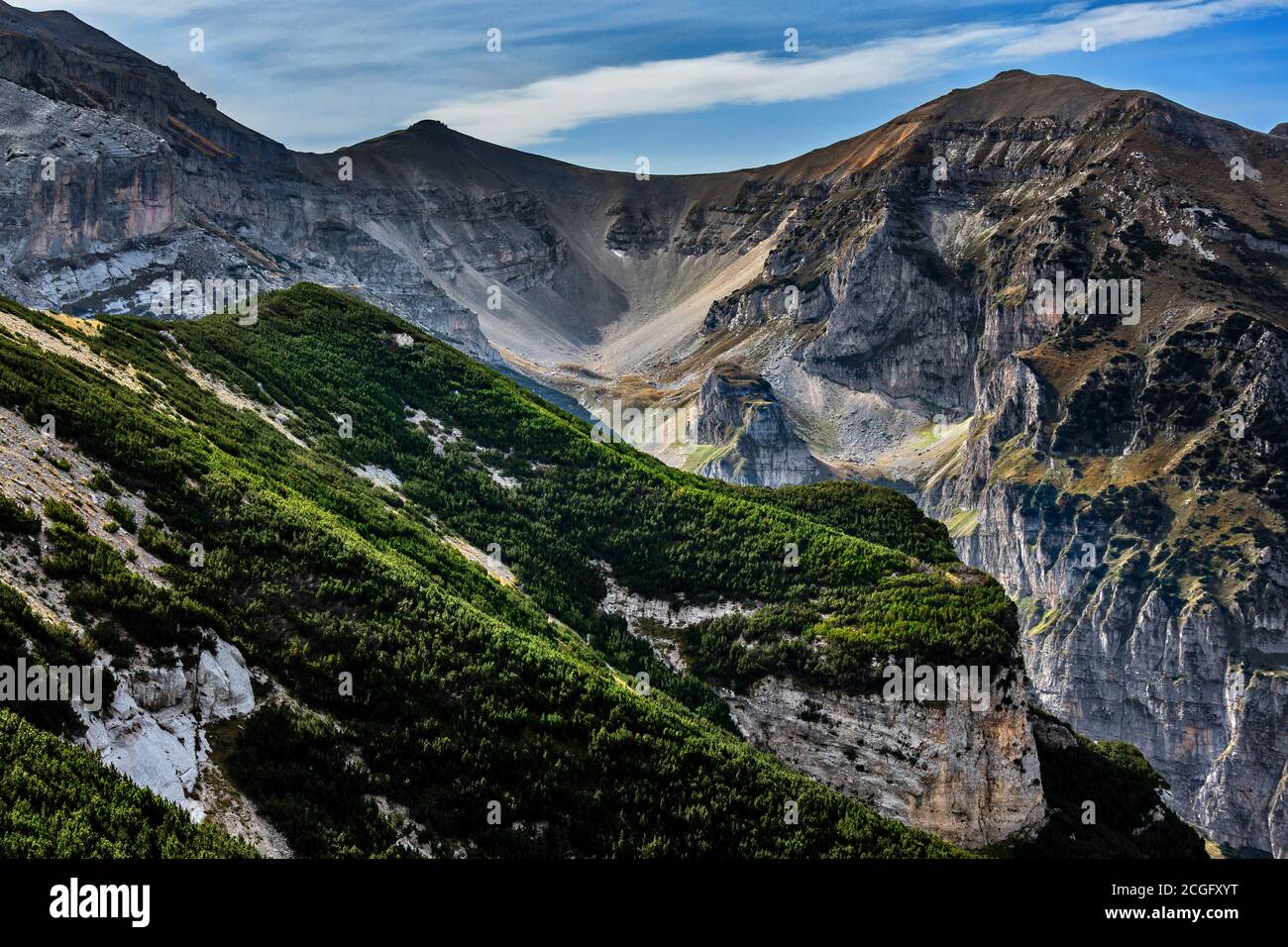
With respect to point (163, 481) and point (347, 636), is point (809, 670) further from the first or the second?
point (163, 481)

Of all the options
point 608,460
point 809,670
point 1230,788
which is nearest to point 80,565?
point 809,670

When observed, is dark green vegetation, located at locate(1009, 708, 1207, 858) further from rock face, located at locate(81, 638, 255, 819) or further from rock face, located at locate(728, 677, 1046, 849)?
rock face, located at locate(81, 638, 255, 819)

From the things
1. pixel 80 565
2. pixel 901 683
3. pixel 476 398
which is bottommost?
pixel 901 683

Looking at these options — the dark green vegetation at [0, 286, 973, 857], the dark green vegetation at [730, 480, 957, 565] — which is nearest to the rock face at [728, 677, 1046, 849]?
the dark green vegetation at [0, 286, 973, 857]

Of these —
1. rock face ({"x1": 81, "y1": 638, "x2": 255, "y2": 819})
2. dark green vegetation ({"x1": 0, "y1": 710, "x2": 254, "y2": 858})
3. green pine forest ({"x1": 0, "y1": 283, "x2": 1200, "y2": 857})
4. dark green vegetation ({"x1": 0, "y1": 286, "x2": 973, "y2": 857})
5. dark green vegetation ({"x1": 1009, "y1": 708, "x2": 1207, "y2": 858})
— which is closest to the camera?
dark green vegetation ({"x1": 0, "y1": 710, "x2": 254, "y2": 858})

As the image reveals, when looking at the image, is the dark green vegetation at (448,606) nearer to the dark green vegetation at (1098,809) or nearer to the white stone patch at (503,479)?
the white stone patch at (503,479)

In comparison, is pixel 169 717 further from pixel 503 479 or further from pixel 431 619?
pixel 503 479

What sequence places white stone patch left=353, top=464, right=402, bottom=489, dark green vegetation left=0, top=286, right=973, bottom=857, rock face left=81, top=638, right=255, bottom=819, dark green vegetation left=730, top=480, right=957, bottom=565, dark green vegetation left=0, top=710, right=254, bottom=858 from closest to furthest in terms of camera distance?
dark green vegetation left=0, top=710, right=254, bottom=858
rock face left=81, top=638, right=255, bottom=819
dark green vegetation left=0, top=286, right=973, bottom=857
white stone patch left=353, top=464, right=402, bottom=489
dark green vegetation left=730, top=480, right=957, bottom=565
